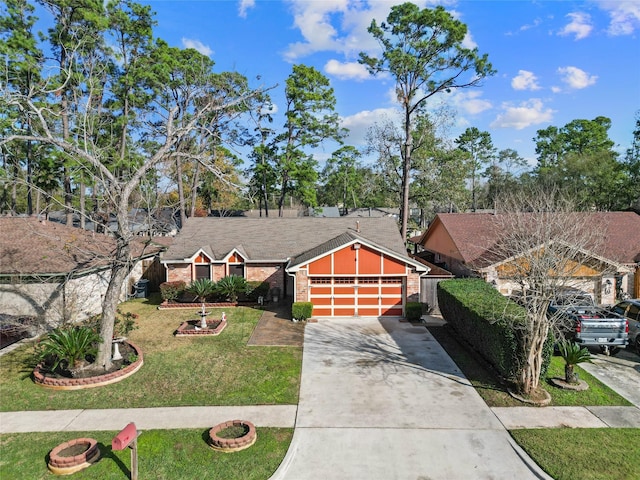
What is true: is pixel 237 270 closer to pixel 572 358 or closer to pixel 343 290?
pixel 343 290

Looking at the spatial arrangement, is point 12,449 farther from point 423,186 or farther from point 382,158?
point 423,186

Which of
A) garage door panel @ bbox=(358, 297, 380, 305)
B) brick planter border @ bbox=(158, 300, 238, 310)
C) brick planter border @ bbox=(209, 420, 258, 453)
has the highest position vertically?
garage door panel @ bbox=(358, 297, 380, 305)

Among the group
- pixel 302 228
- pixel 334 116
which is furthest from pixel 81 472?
pixel 334 116

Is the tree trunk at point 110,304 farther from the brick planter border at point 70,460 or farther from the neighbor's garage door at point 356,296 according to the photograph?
the neighbor's garage door at point 356,296

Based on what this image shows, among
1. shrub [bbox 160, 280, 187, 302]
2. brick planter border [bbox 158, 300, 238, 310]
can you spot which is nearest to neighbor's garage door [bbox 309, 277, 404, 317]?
brick planter border [bbox 158, 300, 238, 310]

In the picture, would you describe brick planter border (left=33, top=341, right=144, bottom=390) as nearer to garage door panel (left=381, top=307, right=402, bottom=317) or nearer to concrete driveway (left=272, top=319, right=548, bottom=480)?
concrete driveway (left=272, top=319, right=548, bottom=480)

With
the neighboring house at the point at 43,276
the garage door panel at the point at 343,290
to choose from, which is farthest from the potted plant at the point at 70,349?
the garage door panel at the point at 343,290
